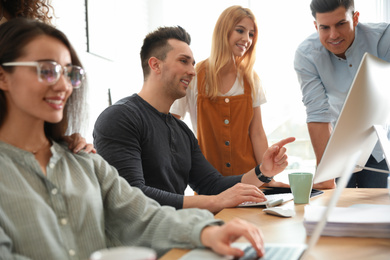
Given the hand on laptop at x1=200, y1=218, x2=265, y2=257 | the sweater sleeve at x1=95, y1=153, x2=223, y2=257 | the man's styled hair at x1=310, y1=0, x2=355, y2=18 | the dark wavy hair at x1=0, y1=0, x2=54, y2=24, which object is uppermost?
the man's styled hair at x1=310, y1=0, x2=355, y2=18

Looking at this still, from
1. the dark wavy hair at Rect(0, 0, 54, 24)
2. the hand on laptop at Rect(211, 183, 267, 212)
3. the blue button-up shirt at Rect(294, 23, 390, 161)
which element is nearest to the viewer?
the hand on laptop at Rect(211, 183, 267, 212)

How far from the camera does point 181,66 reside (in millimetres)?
2020

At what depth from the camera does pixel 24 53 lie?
3.26ft

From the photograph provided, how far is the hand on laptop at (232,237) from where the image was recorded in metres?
0.79

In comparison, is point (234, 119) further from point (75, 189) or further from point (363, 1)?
point (363, 1)

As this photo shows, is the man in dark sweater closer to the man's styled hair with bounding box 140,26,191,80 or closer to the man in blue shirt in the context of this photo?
the man's styled hair with bounding box 140,26,191,80

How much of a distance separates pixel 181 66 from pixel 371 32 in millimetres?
1058

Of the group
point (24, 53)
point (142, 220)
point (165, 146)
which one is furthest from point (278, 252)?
point (165, 146)

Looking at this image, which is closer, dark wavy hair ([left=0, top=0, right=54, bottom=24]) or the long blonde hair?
dark wavy hair ([left=0, top=0, right=54, bottom=24])

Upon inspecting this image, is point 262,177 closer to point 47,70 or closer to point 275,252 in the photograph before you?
point 275,252

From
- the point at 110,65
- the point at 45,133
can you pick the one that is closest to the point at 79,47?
the point at 110,65

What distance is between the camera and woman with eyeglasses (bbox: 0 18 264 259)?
88cm

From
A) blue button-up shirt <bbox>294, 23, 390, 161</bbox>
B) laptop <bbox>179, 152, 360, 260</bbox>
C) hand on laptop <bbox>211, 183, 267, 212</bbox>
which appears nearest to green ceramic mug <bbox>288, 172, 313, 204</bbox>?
hand on laptop <bbox>211, 183, 267, 212</bbox>

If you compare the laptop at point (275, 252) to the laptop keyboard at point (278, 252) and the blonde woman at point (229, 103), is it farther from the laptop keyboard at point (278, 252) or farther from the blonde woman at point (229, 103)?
the blonde woman at point (229, 103)
